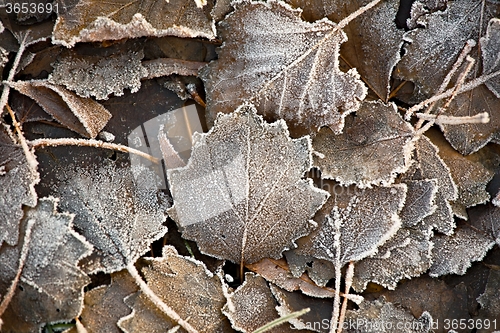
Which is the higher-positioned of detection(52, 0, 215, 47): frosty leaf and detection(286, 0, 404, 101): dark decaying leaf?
detection(52, 0, 215, 47): frosty leaf

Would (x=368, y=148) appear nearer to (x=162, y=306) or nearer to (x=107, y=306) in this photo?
(x=162, y=306)

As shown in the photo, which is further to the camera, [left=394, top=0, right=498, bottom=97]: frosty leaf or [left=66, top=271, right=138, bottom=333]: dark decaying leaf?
[left=394, top=0, right=498, bottom=97]: frosty leaf

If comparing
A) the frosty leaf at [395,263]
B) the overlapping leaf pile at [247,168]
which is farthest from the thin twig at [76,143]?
the frosty leaf at [395,263]

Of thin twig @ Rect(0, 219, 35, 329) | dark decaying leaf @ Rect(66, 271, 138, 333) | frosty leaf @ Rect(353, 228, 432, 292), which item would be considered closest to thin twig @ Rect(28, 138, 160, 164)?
thin twig @ Rect(0, 219, 35, 329)

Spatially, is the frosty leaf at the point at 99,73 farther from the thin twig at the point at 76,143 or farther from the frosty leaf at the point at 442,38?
the frosty leaf at the point at 442,38

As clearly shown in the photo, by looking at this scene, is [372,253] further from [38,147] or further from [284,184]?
[38,147]

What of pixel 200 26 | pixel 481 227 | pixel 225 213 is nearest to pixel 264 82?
pixel 200 26

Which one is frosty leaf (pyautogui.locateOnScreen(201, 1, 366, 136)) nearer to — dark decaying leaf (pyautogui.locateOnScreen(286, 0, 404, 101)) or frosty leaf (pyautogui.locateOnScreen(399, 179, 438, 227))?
dark decaying leaf (pyautogui.locateOnScreen(286, 0, 404, 101))
